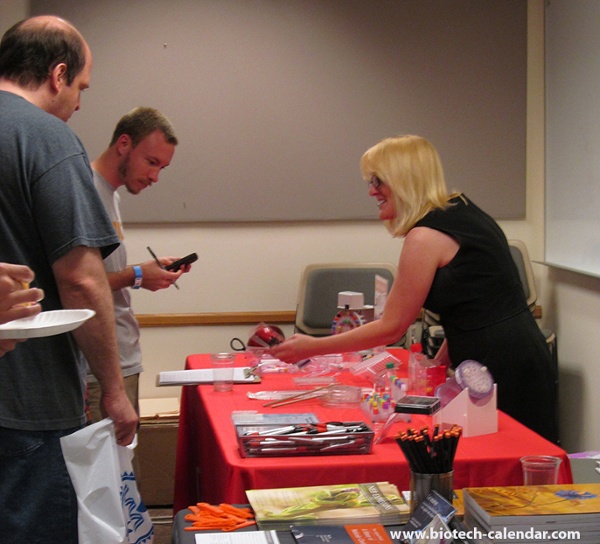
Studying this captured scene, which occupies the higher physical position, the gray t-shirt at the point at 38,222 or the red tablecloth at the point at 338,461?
the gray t-shirt at the point at 38,222

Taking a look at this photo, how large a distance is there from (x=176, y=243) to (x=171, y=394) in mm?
815

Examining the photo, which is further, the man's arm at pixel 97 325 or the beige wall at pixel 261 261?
the beige wall at pixel 261 261

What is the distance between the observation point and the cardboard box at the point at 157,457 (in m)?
3.85

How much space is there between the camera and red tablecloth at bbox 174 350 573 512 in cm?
178

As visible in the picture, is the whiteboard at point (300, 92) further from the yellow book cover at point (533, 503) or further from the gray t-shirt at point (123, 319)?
the yellow book cover at point (533, 503)

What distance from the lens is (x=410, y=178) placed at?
2621 millimetres

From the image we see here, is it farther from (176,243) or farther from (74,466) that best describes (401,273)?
(176,243)

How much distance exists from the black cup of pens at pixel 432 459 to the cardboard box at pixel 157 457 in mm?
2573

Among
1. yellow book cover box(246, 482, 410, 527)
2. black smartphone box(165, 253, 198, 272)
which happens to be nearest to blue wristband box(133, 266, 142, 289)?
black smartphone box(165, 253, 198, 272)

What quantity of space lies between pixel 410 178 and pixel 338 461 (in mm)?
1116

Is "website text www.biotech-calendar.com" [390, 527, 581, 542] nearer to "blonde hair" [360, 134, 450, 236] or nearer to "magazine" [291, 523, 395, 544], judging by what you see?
"magazine" [291, 523, 395, 544]

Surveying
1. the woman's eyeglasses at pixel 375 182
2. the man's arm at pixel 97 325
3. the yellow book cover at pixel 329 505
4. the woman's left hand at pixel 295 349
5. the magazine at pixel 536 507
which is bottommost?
the yellow book cover at pixel 329 505

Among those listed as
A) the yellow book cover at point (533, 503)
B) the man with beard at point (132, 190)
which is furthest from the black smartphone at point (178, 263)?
the yellow book cover at point (533, 503)

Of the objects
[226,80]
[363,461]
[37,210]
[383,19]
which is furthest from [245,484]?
[383,19]
